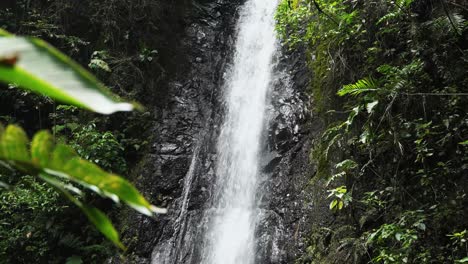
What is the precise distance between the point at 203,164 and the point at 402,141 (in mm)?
3663

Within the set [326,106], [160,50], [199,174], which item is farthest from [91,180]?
[160,50]

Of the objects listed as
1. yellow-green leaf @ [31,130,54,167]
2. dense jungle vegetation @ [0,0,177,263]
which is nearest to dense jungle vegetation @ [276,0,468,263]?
yellow-green leaf @ [31,130,54,167]

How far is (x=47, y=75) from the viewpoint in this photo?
0.37 meters

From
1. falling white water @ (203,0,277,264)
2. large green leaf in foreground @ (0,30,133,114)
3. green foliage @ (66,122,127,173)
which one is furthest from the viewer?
green foliage @ (66,122,127,173)

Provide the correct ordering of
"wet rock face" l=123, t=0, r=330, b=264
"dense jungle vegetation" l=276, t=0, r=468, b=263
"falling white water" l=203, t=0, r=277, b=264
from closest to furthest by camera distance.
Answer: "dense jungle vegetation" l=276, t=0, r=468, b=263 < "wet rock face" l=123, t=0, r=330, b=264 < "falling white water" l=203, t=0, r=277, b=264

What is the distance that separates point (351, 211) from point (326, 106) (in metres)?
1.77

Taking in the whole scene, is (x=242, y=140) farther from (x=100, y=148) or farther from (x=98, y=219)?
(x=98, y=219)

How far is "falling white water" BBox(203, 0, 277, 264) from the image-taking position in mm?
5648

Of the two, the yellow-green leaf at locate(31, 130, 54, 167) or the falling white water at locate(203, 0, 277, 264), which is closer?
the yellow-green leaf at locate(31, 130, 54, 167)

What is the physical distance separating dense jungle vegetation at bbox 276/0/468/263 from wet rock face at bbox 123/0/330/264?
0.64 m

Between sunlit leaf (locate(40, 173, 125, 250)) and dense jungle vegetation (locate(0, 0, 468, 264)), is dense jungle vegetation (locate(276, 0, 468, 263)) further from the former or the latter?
sunlit leaf (locate(40, 173, 125, 250))

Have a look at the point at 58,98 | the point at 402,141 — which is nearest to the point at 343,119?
the point at 402,141

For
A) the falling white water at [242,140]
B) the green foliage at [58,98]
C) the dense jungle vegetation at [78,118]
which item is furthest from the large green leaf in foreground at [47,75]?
the dense jungle vegetation at [78,118]

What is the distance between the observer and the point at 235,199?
615cm
